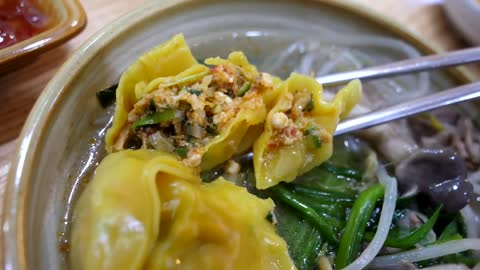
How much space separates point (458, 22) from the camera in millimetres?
3027

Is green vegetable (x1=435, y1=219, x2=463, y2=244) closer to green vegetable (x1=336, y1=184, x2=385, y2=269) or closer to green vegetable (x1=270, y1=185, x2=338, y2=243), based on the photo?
green vegetable (x1=336, y1=184, x2=385, y2=269)

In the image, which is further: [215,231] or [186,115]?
[186,115]

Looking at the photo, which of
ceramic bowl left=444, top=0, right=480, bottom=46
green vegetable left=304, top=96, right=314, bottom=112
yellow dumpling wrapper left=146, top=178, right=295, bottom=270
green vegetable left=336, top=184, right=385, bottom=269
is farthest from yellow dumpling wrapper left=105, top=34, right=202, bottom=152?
ceramic bowl left=444, top=0, right=480, bottom=46

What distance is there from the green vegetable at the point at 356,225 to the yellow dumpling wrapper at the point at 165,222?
11.0 inches

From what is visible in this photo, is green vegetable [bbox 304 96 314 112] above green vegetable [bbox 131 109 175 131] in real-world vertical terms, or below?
below

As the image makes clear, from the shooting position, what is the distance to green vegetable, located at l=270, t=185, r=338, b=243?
2.03m

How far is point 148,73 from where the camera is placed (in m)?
2.03

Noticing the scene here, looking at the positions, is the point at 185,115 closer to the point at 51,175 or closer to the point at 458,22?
the point at 51,175

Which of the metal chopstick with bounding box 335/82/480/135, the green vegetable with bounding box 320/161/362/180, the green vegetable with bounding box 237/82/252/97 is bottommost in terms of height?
the green vegetable with bounding box 320/161/362/180

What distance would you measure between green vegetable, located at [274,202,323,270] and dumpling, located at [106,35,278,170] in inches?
13.6

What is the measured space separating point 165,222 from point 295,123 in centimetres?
73

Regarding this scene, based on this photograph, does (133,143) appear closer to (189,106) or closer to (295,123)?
(189,106)

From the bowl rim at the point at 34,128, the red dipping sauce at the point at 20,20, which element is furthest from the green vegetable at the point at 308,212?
the red dipping sauce at the point at 20,20

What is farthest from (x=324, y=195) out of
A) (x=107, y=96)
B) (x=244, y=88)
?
(x=107, y=96)
